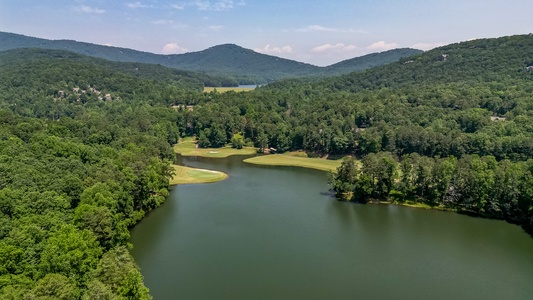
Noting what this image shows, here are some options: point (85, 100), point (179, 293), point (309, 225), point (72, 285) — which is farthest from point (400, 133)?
point (85, 100)

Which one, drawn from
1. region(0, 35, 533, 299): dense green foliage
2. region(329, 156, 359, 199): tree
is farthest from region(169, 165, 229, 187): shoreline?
region(329, 156, 359, 199): tree

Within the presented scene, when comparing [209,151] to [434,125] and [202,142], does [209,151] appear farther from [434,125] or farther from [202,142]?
[434,125]

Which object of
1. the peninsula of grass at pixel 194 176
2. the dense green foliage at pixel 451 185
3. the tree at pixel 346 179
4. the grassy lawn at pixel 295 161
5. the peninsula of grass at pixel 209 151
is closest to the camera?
the dense green foliage at pixel 451 185

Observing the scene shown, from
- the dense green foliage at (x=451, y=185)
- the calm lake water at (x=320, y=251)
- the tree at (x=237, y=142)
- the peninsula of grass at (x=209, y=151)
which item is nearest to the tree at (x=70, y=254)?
the calm lake water at (x=320, y=251)

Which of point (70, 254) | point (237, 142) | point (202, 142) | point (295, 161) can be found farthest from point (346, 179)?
point (202, 142)

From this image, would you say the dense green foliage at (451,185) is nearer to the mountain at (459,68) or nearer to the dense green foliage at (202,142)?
the dense green foliage at (202,142)

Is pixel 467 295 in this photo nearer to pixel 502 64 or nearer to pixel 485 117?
pixel 485 117

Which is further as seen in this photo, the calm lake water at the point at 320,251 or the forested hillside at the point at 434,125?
the forested hillside at the point at 434,125
